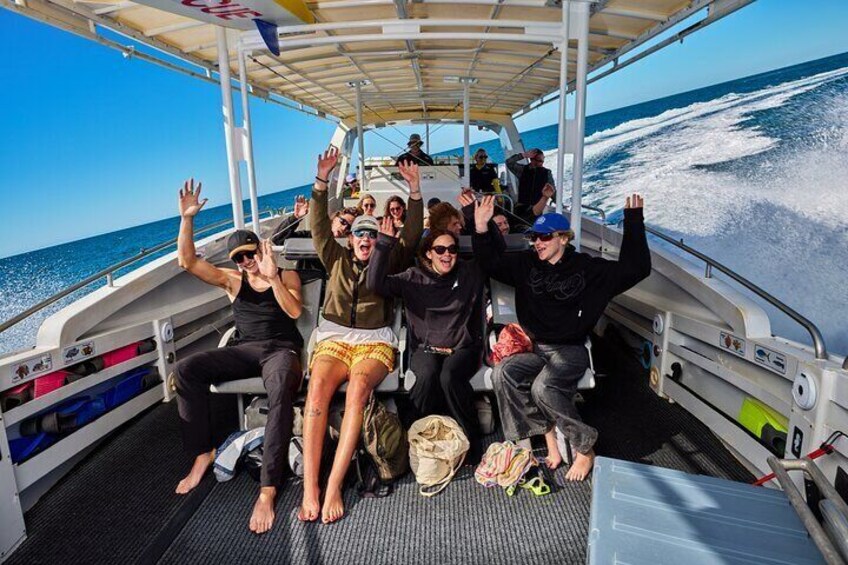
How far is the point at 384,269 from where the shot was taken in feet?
9.39

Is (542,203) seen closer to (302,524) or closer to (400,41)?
(400,41)

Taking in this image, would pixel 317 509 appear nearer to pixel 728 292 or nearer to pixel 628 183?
→ pixel 728 292

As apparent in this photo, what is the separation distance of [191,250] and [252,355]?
0.71 meters

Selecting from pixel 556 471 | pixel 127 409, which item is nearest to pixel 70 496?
pixel 127 409

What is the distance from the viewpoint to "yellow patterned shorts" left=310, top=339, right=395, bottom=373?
280 centimetres

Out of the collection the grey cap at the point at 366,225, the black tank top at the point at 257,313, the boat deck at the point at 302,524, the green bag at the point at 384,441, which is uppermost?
the grey cap at the point at 366,225

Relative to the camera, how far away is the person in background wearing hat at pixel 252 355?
2.54 m

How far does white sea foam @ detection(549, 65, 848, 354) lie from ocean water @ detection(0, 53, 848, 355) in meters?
0.02

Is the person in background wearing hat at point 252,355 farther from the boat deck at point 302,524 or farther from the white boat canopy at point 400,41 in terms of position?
the white boat canopy at point 400,41

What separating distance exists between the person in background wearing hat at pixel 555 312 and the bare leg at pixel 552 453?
40 millimetres

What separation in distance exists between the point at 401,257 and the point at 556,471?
1.50 m

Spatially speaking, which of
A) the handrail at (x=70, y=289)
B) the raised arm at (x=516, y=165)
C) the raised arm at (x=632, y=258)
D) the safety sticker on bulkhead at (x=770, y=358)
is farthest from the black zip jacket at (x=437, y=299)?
the raised arm at (x=516, y=165)

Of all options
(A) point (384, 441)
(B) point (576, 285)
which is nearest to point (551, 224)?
(B) point (576, 285)

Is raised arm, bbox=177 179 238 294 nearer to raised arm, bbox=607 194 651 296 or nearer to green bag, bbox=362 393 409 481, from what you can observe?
green bag, bbox=362 393 409 481
